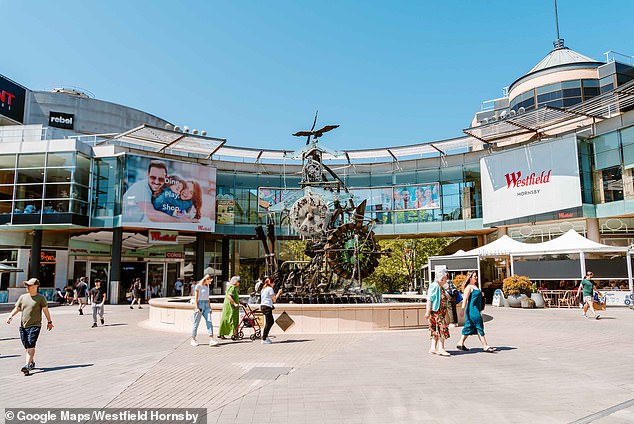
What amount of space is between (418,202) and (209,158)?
18837 mm

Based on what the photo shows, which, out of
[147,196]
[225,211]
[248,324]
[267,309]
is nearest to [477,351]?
[267,309]

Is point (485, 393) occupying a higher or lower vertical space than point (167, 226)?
lower

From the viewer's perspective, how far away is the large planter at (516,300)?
24.1 metres

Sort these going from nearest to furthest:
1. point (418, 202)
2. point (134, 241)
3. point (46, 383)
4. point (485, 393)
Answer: point (485, 393) < point (46, 383) < point (134, 241) < point (418, 202)

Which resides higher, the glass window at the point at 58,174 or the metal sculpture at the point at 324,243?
the glass window at the point at 58,174

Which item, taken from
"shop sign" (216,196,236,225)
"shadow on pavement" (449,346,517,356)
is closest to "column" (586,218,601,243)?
"shadow on pavement" (449,346,517,356)

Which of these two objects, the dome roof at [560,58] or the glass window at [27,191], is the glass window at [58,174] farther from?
the dome roof at [560,58]

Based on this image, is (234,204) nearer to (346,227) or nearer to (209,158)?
(209,158)

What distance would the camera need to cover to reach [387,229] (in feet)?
138

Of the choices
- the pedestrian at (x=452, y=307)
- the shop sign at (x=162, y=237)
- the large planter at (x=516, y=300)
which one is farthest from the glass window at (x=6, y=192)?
the large planter at (x=516, y=300)

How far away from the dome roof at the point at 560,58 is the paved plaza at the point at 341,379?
35.7 meters

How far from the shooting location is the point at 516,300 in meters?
24.3

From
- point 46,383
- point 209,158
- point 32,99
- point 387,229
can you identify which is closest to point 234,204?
point 209,158

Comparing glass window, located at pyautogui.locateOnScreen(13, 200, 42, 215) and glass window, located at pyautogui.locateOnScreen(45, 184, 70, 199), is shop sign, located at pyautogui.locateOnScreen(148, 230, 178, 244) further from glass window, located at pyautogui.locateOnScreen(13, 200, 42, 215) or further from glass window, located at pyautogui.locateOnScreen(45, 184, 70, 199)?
glass window, located at pyautogui.locateOnScreen(13, 200, 42, 215)
